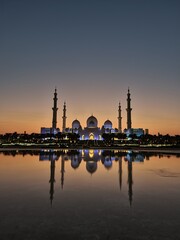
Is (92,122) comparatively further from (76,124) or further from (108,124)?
(76,124)

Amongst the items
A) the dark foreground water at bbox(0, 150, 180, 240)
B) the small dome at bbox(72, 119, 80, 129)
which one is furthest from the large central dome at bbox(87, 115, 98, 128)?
the dark foreground water at bbox(0, 150, 180, 240)

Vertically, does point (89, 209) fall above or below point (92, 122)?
below

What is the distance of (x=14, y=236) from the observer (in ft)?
13.3

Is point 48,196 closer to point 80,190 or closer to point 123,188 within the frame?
point 80,190

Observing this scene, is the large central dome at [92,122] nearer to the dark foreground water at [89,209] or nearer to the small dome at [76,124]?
the small dome at [76,124]

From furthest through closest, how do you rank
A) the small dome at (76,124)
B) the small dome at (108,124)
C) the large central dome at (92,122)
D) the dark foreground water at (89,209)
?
the small dome at (76,124) → the small dome at (108,124) → the large central dome at (92,122) → the dark foreground water at (89,209)

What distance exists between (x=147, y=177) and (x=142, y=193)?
299cm

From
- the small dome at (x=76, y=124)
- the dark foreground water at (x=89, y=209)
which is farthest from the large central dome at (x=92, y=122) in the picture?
the dark foreground water at (x=89, y=209)

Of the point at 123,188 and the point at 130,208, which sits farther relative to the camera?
the point at 123,188

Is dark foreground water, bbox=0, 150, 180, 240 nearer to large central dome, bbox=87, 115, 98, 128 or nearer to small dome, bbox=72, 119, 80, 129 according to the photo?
large central dome, bbox=87, 115, 98, 128

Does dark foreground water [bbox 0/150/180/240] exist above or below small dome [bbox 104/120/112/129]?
below

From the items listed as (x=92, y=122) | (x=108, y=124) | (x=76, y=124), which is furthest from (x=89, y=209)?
(x=76, y=124)

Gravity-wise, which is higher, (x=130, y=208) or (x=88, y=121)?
(x=88, y=121)

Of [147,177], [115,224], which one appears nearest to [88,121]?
[147,177]
